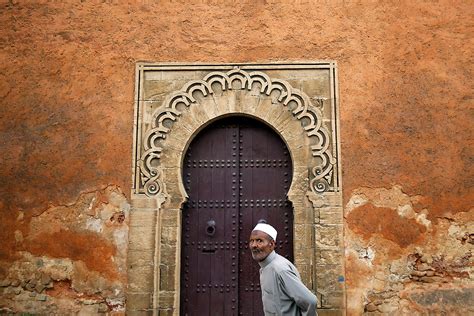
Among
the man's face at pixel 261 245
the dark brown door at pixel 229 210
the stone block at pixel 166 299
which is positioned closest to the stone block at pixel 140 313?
the stone block at pixel 166 299

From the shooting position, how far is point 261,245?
10.5 feet

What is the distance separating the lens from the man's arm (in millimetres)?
2871

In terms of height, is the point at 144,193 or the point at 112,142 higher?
the point at 112,142

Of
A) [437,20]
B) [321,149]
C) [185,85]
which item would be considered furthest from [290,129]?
[437,20]

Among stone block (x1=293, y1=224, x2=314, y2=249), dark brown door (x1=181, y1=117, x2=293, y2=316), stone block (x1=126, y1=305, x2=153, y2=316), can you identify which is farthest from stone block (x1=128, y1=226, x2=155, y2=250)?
stone block (x1=293, y1=224, x2=314, y2=249)

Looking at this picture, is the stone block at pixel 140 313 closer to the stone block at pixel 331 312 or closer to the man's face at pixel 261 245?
the stone block at pixel 331 312

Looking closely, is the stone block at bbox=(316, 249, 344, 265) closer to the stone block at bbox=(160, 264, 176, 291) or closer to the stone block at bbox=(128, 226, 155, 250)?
the stone block at bbox=(160, 264, 176, 291)

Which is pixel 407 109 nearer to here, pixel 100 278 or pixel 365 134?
pixel 365 134

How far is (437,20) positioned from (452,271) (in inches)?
106

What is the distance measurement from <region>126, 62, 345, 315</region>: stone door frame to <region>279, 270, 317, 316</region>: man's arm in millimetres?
2001

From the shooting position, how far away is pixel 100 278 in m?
4.97

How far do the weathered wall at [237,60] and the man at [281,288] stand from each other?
6.69ft

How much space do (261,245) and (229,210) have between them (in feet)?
6.77

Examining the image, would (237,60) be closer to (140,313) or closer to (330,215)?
(330,215)
